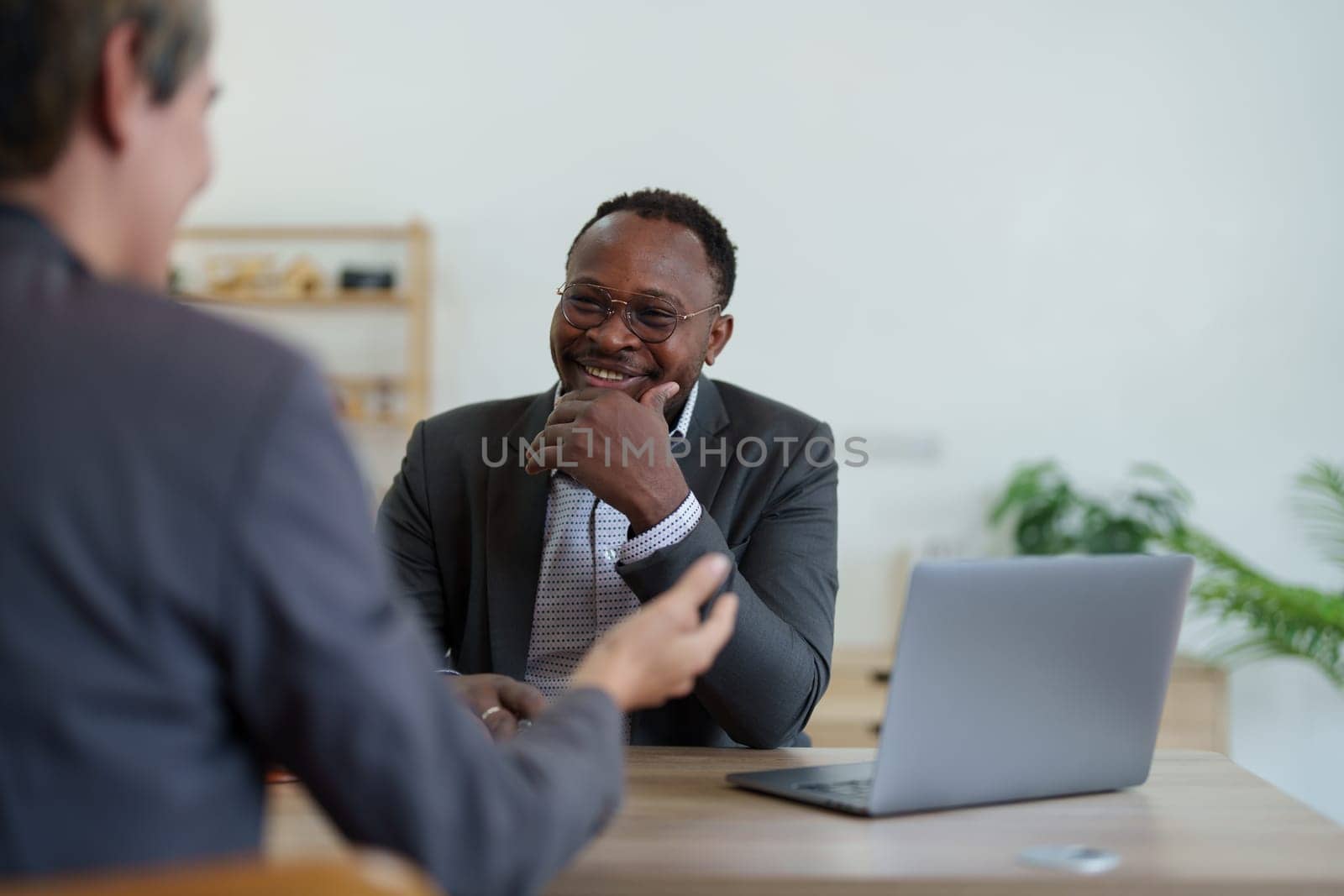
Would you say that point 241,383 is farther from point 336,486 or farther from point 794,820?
point 794,820

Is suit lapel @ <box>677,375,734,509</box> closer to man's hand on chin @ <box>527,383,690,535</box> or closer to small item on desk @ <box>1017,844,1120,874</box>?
man's hand on chin @ <box>527,383,690,535</box>

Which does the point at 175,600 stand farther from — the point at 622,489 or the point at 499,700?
the point at 622,489

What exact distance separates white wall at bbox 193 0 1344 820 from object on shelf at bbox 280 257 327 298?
489 mm

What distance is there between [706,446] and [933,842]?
1.00 meters

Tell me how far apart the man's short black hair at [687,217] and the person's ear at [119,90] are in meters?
1.38

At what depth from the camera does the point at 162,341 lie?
0.72 metres

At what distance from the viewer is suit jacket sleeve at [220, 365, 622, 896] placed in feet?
2.30

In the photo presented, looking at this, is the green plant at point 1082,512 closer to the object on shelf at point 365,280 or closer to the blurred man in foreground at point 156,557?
the object on shelf at point 365,280

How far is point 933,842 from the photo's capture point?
121cm

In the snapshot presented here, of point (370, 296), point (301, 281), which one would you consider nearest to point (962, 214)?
point (370, 296)

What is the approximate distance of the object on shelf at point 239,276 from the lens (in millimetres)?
4582

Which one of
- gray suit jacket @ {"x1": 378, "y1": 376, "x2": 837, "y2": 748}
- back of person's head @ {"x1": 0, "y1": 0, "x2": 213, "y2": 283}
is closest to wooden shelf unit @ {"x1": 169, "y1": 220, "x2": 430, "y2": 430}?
gray suit jacket @ {"x1": 378, "y1": 376, "x2": 837, "y2": 748}

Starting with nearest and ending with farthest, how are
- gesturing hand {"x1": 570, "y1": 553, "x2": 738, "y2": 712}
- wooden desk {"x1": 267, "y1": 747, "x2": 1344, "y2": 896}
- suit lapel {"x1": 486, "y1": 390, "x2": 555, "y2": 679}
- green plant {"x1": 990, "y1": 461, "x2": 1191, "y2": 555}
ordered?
gesturing hand {"x1": 570, "y1": 553, "x2": 738, "y2": 712}, wooden desk {"x1": 267, "y1": 747, "x2": 1344, "y2": 896}, suit lapel {"x1": 486, "y1": 390, "x2": 555, "y2": 679}, green plant {"x1": 990, "y1": 461, "x2": 1191, "y2": 555}

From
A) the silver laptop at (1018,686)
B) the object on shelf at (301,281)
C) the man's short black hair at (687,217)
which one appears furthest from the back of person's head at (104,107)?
the object on shelf at (301,281)
